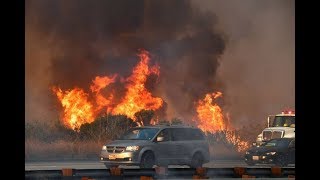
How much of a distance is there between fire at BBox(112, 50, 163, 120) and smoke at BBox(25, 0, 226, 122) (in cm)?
33

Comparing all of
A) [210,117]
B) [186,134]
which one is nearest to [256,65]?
[210,117]

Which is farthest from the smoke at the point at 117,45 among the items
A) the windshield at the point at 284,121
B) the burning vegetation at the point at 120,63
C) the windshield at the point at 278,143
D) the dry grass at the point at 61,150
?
the windshield at the point at 278,143

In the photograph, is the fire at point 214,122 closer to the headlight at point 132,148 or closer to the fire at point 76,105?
the fire at point 76,105

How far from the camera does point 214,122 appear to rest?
30.3 metres

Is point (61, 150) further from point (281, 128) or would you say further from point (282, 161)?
point (282, 161)

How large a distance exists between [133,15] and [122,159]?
11895 millimetres

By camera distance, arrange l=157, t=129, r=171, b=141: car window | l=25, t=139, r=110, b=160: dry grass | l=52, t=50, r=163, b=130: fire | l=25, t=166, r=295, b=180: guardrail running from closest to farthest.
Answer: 1. l=25, t=166, r=295, b=180: guardrail
2. l=157, t=129, r=171, b=141: car window
3. l=25, t=139, r=110, b=160: dry grass
4. l=52, t=50, r=163, b=130: fire

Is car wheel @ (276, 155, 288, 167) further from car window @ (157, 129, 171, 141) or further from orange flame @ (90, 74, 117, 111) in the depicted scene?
orange flame @ (90, 74, 117, 111)

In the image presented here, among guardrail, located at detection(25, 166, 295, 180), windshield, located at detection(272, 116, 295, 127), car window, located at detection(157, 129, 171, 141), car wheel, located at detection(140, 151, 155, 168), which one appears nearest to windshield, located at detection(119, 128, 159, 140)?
car window, located at detection(157, 129, 171, 141)

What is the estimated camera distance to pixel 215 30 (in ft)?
104

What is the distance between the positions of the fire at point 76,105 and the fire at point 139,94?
1.36 metres

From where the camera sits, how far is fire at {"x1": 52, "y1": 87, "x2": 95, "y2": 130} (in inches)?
1092
